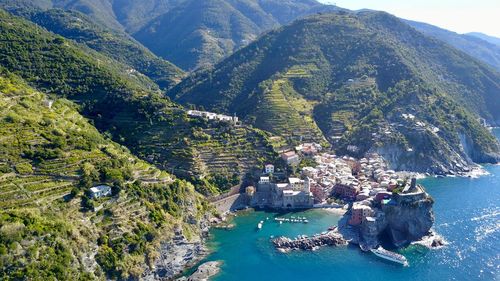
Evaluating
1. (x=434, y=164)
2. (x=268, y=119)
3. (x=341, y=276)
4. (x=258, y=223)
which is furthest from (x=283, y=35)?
(x=341, y=276)

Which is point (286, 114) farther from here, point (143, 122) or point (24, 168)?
point (24, 168)

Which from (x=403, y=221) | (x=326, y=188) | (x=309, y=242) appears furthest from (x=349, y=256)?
(x=326, y=188)

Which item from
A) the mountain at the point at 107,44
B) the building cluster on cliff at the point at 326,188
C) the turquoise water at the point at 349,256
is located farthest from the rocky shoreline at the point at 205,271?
the mountain at the point at 107,44

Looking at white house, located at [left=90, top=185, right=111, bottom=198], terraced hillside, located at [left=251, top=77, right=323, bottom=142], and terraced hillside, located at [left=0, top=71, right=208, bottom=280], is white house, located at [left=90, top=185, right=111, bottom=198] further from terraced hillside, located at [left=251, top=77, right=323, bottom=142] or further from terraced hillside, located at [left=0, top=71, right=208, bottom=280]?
terraced hillside, located at [left=251, top=77, right=323, bottom=142]

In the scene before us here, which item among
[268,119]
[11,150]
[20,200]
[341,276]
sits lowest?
[341,276]

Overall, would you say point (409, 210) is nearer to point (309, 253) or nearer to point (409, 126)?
point (309, 253)

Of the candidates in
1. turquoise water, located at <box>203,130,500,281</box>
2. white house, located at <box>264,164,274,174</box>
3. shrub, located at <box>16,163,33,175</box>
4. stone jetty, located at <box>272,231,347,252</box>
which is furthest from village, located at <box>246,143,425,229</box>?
shrub, located at <box>16,163,33,175</box>
